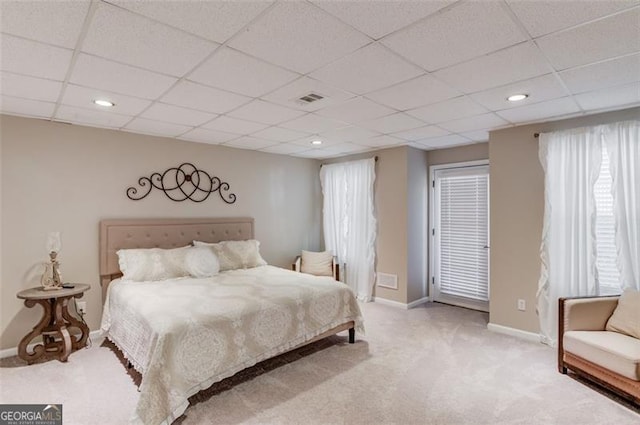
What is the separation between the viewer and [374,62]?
2.16 m

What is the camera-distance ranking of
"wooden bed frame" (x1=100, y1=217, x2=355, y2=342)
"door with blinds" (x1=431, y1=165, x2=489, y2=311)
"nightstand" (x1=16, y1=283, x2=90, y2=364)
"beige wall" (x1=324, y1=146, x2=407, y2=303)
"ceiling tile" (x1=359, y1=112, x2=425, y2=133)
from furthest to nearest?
"beige wall" (x1=324, y1=146, x2=407, y2=303)
"door with blinds" (x1=431, y1=165, x2=489, y2=311)
"wooden bed frame" (x1=100, y1=217, x2=355, y2=342)
"ceiling tile" (x1=359, y1=112, x2=425, y2=133)
"nightstand" (x1=16, y1=283, x2=90, y2=364)

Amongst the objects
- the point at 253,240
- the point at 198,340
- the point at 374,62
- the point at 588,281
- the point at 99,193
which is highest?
the point at 374,62

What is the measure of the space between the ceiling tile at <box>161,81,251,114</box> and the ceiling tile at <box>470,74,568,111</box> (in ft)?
6.63

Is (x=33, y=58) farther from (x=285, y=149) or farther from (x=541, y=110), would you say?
(x=541, y=110)

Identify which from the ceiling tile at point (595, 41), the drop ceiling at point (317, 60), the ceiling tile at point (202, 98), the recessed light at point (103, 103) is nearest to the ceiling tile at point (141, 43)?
the drop ceiling at point (317, 60)

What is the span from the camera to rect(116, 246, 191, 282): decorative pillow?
12.0 feet

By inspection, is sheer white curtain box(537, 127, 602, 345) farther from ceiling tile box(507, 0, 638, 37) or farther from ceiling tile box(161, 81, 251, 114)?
ceiling tile box(161, 81, 251, 114)

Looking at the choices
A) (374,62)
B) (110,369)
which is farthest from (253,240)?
(374,62)

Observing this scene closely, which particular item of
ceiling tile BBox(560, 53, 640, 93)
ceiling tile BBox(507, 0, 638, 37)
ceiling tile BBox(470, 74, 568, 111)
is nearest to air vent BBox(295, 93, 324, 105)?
ceiling tile BBox(470, 74, 568, 111)

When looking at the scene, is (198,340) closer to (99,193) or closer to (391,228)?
(99,193)

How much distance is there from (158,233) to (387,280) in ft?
10.9

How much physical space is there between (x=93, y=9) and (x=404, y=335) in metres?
3.93

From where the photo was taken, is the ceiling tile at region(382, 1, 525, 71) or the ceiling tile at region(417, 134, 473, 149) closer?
the ceiling tile at region(382, 1, 525, 71)

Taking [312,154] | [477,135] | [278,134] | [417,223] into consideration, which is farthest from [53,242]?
[477,135]
